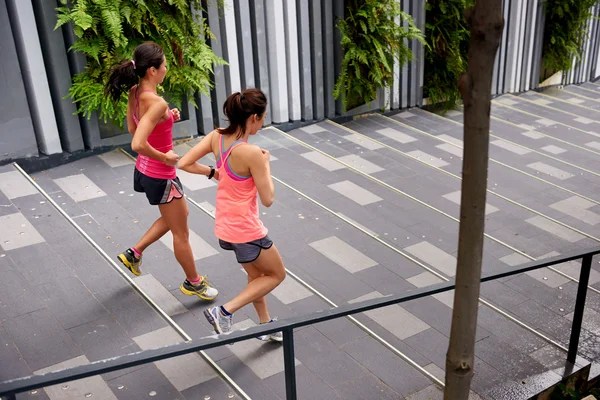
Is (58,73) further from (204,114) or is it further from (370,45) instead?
(370,45)

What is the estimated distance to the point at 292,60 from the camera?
7.54m

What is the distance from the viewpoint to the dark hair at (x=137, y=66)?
364 centimetres

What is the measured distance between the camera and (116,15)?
575cm

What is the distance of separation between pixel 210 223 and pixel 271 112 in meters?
2.70

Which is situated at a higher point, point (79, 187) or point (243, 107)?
point (243, 107)

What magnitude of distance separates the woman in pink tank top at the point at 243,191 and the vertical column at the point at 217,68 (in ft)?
11.0

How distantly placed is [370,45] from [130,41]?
2.95 metres

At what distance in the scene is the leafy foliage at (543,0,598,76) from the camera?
10677 millimetres

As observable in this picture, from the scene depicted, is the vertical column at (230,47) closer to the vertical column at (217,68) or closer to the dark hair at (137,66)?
the vertical column at (217,68)

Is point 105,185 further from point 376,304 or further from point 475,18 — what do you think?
point 475,18

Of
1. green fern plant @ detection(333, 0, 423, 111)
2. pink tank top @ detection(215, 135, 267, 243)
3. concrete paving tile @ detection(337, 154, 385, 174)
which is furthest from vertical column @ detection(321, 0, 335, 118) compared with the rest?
pink tank top @ detection(215, 135, 267, 243)

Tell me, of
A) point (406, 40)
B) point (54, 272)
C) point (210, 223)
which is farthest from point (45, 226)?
point (406, 40)

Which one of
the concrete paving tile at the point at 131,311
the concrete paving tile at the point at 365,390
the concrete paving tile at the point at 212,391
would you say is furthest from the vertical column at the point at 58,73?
the concrete paving tile at the point at 365,390

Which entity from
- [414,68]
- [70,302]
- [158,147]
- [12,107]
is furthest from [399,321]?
[414,68]
